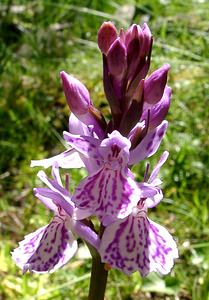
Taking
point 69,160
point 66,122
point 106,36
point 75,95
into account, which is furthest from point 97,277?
point 66,122

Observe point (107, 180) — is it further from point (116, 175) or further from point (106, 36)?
point (106, 36)

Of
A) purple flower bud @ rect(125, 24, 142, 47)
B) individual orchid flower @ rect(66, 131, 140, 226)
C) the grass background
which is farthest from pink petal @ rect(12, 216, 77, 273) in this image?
the grass background

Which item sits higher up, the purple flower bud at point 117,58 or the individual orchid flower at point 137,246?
the purple flower bud at point 117,58

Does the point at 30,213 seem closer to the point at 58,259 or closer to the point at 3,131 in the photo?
the point at 3,131

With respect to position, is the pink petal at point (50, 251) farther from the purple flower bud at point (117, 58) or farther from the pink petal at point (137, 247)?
the purple flower bud at point (117, 58)

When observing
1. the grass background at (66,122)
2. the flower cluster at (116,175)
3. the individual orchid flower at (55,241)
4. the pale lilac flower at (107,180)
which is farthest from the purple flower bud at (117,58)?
the grass background at (66,122)
